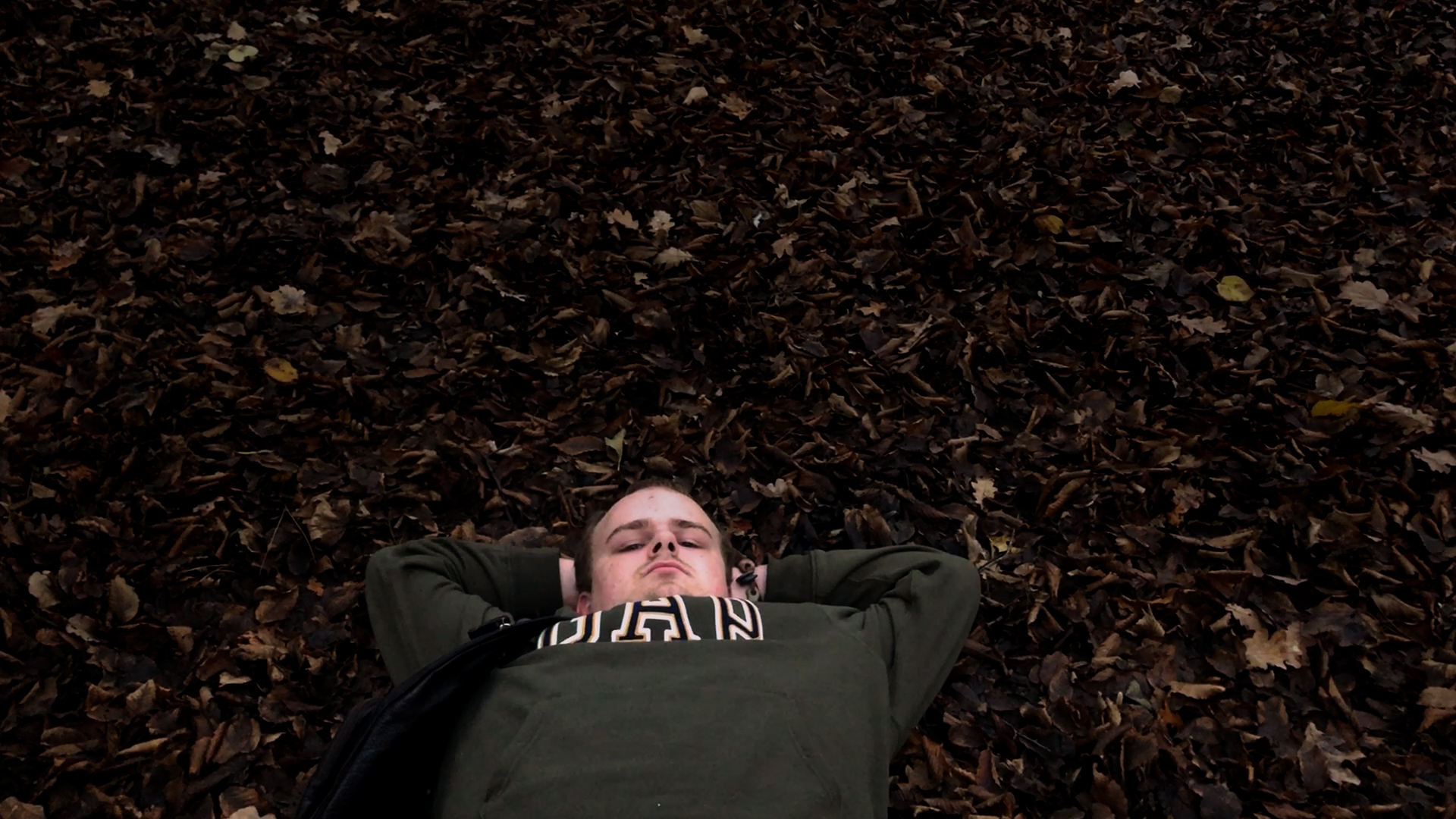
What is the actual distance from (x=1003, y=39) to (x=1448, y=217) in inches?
101

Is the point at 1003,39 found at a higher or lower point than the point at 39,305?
higher

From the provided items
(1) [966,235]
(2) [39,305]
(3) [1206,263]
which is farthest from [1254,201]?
(2) [39,305]

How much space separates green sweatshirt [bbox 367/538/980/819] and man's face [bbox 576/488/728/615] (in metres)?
0.17

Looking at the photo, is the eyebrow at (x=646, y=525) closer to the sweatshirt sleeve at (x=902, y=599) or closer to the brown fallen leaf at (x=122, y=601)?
the sweatshirt sleeve at (x=902, y=599)

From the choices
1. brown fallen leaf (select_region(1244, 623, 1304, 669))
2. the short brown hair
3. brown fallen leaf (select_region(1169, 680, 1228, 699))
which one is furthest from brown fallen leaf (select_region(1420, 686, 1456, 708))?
the short brown hair

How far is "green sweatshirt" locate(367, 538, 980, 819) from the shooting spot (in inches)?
85.0

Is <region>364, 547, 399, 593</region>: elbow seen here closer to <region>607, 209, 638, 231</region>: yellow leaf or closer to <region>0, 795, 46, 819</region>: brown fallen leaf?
<region>0, 795, 46, 819</region>: brown fallen leaf

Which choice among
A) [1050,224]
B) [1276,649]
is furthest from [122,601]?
[1050,224]

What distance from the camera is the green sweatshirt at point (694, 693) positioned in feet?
7.09

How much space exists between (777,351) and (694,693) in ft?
6.72

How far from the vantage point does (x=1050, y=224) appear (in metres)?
4.48

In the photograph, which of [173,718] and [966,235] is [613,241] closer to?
[966,235]

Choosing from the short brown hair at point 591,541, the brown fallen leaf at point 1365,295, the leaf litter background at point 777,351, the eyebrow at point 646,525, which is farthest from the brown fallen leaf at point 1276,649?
the eyebrow at point 646,525

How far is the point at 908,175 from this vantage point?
186 inches
